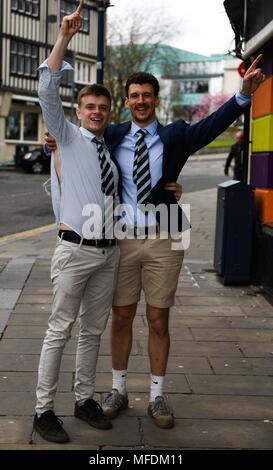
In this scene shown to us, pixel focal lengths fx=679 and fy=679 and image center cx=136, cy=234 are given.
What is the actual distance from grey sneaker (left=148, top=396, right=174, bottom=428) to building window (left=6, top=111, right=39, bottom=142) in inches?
1404

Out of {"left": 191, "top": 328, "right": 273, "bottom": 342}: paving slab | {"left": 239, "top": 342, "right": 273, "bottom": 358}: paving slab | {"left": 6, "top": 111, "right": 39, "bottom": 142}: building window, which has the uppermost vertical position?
{"left": 6, "top": 111, "right": 39, "bottom": 142}: building window

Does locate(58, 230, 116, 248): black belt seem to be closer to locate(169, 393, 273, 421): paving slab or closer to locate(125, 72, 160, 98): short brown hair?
locate(125, 72, 160, 98): short brown hair

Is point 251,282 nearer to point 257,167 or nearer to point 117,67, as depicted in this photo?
point 257,167

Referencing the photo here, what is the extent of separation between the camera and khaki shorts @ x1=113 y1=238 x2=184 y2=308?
379 centimetres

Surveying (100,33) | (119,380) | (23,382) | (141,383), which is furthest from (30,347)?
(100,33)

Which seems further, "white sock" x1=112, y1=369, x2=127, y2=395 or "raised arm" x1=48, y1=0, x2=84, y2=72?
"white sock" x1=112, y1=369, x2=127, y2=395

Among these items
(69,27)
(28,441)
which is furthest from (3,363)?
(69,27)

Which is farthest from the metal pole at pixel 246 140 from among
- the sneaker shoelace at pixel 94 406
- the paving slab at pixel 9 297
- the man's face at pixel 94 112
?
the sneaker shoelace at pixel 94 406

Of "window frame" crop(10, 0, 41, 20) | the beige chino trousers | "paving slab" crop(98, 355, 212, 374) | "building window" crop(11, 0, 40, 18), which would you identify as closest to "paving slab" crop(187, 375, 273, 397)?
"paving slab" crop(98, 355, 212, 374)

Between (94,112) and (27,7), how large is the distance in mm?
36261

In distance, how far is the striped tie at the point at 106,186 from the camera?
356cm

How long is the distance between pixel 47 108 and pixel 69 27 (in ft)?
1.34
